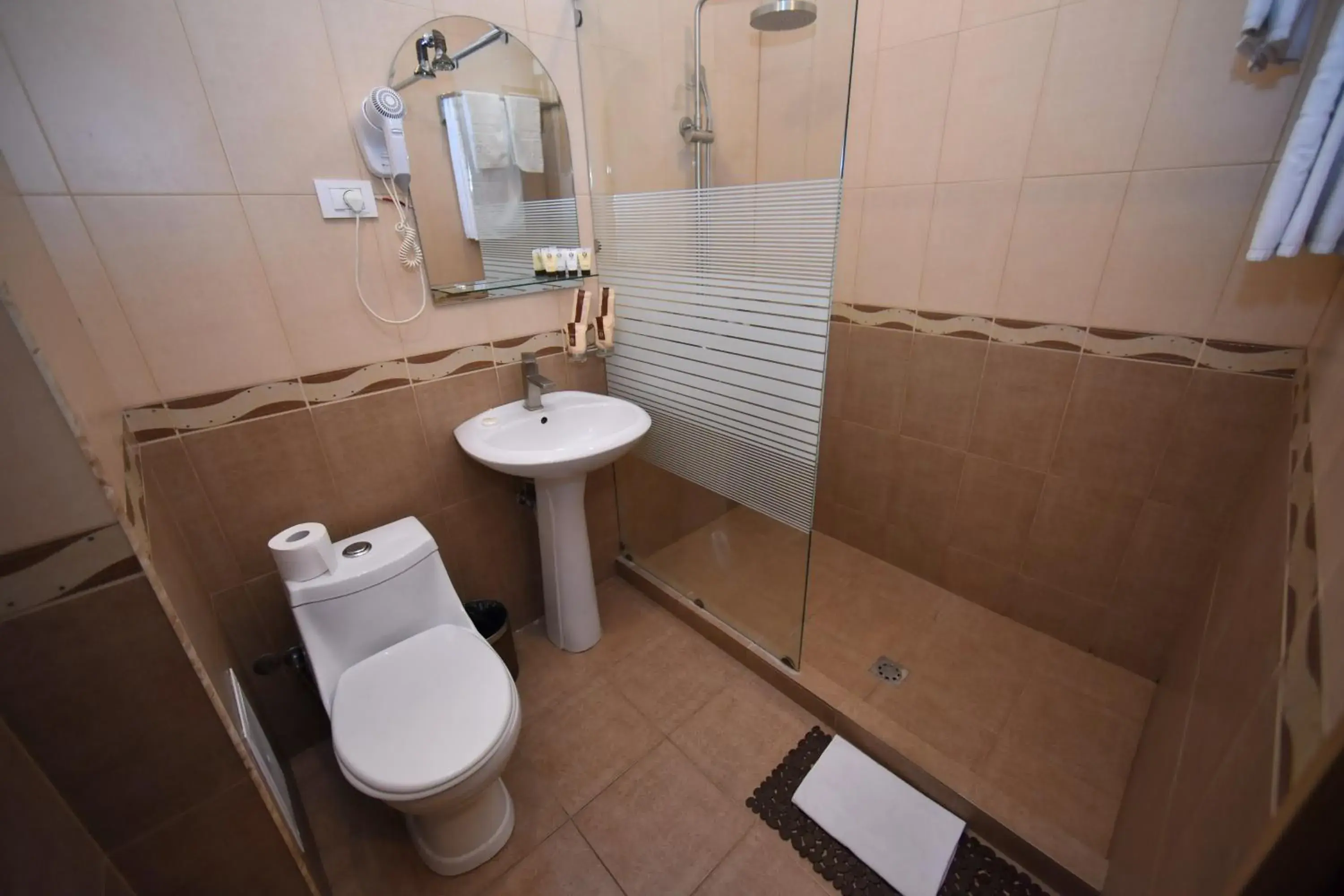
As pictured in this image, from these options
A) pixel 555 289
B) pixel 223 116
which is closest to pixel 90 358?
pixel 223 116

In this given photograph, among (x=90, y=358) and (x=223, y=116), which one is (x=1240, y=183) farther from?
(x=90, y=358)

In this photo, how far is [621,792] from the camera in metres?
1.43

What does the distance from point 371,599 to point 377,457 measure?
15.7 inches

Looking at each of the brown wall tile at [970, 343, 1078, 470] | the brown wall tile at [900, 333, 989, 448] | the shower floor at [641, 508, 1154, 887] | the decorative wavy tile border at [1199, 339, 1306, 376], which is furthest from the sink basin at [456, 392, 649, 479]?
the decorative wavy tile border at [1199, 339, 1306, 376]

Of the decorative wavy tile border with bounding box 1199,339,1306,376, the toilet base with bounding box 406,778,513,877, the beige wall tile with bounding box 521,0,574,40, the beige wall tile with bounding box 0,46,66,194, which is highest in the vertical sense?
the beige wall tile with bounding box 521,0,574,40

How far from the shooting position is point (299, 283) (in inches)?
48.7

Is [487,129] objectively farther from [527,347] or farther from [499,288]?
[527,347]

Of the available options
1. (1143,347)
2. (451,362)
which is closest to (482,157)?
(451,362)

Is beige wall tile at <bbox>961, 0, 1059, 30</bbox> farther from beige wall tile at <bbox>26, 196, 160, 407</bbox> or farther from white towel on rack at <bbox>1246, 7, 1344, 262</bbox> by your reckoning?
beige wall tile at <bbox>26, 196, 160, 407</bbox>

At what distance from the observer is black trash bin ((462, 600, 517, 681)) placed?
166cm

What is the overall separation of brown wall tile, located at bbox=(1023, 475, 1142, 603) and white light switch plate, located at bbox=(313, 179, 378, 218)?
2.15m

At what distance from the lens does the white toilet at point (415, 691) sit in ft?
3.49

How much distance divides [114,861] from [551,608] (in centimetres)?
121

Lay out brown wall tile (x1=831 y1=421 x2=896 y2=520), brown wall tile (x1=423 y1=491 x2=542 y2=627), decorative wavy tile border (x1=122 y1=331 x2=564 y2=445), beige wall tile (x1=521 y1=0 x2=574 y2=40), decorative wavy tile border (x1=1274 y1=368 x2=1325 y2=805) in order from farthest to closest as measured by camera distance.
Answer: brown wall tile (x1=831 y1=421 x2=896 y2=520) < brown wall tile (x1=423 y1=491 x2=542 y2=627) < beige wall tile (x1=521 y1=0 x2=574 y2=40) < decorative wavy tile border (x1=122 y1=331 x2=564 y2=445) < decorative wavy tile border (x1=1274 y1=368 x2=1325 y2=805)
